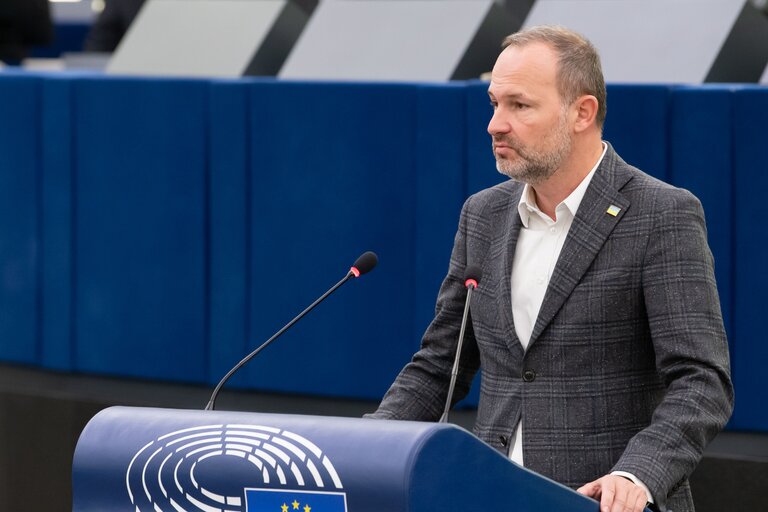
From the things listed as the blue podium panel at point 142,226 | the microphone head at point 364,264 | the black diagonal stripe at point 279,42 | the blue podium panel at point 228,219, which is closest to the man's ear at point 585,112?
the microphone head at point 364,264

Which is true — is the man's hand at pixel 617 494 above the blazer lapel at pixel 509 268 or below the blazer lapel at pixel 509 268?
below

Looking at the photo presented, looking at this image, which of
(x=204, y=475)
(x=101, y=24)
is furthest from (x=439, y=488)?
(x=101, y=24)

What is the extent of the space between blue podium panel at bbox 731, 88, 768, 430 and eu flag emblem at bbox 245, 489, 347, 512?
2300 millimetres

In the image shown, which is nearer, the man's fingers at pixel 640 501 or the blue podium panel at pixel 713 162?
the man's fingers at pixel 640 501

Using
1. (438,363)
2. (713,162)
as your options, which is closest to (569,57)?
(438,363)

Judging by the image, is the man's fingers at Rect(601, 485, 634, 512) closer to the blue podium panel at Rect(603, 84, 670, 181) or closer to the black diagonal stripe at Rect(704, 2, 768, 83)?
the blue podium panel at Rect(603, 84, 670, 181)

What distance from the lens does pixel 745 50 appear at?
4.23 metres

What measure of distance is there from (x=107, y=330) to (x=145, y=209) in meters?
0.48

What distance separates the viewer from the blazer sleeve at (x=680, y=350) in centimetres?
209

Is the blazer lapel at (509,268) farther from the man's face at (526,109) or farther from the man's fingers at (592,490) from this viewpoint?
the man's fingers at (592,490)

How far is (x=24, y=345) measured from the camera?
198 inches

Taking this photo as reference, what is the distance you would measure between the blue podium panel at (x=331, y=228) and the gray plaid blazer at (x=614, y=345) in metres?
1.92

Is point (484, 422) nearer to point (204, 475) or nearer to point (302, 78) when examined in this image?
point (204, 475)

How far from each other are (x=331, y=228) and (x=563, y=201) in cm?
211
